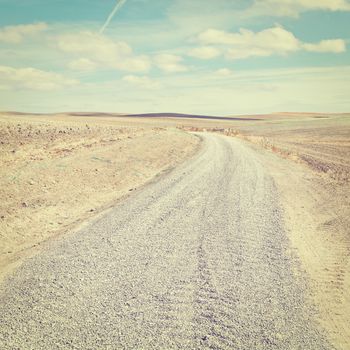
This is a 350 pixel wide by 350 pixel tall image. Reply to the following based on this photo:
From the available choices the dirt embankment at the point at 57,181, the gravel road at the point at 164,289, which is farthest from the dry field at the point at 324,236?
the dirt embankment at the point at 57,181

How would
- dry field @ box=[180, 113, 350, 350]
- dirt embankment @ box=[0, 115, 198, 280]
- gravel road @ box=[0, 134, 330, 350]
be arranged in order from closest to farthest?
gravel road @ box=[0, 134, 330, 350], dry field @ box=[180, 113, 350, 350], dirt embankment @ box=[0, 115, 198, 280]

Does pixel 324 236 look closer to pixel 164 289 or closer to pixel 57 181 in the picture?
pixel 164 289

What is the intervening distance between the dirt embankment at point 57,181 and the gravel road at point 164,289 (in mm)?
1040

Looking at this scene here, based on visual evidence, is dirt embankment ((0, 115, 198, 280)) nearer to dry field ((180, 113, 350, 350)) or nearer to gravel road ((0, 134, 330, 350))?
gravel road ((0, 134, 330, 350))

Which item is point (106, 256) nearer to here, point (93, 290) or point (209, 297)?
point (93, 290)

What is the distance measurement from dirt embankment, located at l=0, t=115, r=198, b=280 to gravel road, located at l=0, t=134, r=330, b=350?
1.04 meters

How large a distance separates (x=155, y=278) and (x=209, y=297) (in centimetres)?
114

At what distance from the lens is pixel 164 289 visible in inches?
229

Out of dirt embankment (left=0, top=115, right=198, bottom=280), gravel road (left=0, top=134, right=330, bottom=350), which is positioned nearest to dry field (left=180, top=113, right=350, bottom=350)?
gravel road (left=0, top=134, right=330, bottom=350)

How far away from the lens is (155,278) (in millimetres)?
6191

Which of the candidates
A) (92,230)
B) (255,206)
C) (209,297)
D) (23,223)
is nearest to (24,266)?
(92,230)

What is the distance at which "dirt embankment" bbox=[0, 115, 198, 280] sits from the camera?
28.9ft

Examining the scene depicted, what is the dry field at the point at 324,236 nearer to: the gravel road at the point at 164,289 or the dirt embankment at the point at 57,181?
the gravel road at the point at 164,289

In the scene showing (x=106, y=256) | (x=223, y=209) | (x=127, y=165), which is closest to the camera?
(x=106, y=256)
